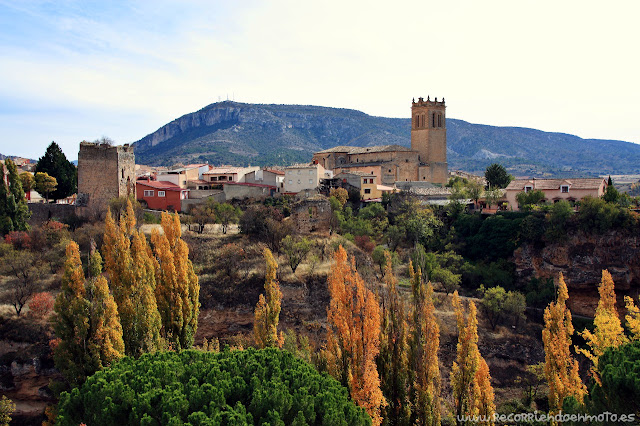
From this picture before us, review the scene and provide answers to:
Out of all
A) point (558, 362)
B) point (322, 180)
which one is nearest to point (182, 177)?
point (322, 180)

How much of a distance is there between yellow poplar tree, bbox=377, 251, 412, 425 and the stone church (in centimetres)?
3154

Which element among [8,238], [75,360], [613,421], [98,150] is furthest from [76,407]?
[98,150]

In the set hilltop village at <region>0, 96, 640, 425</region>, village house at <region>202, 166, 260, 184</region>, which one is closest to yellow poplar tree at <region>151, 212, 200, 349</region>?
hilltop village at <region>0, 96, 640, 425</region>

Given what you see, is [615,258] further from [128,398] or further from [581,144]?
[581,144]

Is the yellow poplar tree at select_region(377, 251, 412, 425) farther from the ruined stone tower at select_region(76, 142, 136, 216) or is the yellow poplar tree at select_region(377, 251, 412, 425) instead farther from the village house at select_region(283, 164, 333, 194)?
the village house at select_region(283, 164, 333, 194)

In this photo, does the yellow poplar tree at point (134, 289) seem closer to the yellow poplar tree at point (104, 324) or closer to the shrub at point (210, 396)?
the yellow poplar tree at point (104, 324)

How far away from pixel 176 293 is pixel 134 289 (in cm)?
153

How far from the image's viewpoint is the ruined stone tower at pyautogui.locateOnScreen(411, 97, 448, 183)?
51000 millimetres

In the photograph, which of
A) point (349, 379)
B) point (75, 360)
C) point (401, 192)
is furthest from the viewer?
point (401, 192)

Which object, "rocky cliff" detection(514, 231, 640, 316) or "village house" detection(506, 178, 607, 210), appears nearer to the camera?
"rocky cliff" detection(514, 231, 640, 316)

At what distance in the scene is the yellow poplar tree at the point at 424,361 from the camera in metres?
13.8

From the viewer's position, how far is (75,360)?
47.0 ft

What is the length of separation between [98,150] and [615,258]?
31557 mm

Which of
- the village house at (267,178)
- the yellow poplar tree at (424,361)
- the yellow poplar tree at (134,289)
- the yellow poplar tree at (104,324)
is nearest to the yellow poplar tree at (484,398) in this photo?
the yellow poplar tree at (424,361)
